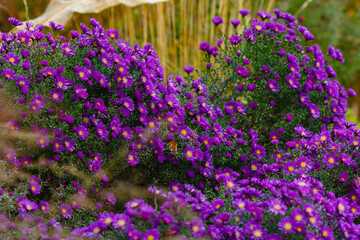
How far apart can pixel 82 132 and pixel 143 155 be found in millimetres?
341

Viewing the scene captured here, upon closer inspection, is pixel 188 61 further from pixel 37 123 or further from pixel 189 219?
pixel 189 219

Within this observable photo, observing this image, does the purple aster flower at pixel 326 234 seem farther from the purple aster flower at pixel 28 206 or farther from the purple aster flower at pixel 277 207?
the purple aster flower at pixel 28 206

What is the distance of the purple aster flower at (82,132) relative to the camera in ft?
6.06

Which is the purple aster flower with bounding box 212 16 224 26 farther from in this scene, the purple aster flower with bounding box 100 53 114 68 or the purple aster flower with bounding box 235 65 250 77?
the purple aster flower with bounding box 100 53 114 68

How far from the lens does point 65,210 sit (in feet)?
5.85

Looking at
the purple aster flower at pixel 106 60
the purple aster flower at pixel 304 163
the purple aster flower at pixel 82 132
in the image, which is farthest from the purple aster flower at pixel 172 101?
the purple aster flower at pixel 304 163

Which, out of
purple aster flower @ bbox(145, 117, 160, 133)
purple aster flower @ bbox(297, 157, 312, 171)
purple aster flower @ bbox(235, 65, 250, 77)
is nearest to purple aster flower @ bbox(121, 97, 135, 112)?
purple aster flower @ bbox(145, 117, 160, 133)

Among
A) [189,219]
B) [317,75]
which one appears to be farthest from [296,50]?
[189,219]

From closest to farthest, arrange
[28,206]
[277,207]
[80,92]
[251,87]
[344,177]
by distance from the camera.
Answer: [277,207]
[28,206]
[80,92]
[344,177]
[251,87]

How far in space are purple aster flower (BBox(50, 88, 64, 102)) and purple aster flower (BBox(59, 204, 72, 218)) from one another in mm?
485

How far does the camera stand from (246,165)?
2.32m

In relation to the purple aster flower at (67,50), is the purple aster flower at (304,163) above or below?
below

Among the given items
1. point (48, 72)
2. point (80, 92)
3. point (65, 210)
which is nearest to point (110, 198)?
point (65, 210)

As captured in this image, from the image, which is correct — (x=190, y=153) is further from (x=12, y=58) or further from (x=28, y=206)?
(x=12, y=58)
